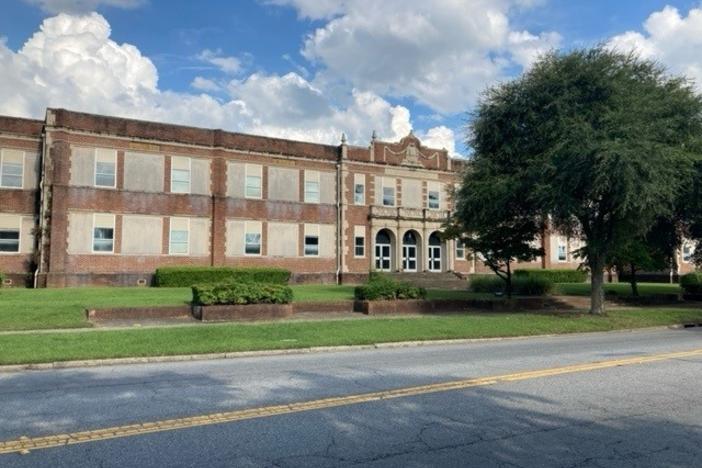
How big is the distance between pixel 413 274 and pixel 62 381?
34431 millimetres

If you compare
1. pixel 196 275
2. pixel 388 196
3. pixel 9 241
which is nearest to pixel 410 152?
pixel 388 196

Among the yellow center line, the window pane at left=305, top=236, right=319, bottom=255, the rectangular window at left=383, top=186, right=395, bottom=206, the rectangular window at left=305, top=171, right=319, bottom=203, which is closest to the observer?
the yellow center line

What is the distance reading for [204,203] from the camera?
37.8m

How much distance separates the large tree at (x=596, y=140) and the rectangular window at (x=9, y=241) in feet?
82.2

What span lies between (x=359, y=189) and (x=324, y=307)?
22290 mm

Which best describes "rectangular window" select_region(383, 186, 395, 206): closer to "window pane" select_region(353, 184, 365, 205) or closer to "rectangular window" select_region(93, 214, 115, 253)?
"window pane" select_region(353, 184, 365, 205)

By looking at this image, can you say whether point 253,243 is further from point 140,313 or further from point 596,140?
point 596,140

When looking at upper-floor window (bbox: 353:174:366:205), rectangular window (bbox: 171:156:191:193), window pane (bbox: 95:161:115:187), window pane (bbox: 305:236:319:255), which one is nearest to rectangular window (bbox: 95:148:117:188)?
window pane (bbox: 95:161:115:187)

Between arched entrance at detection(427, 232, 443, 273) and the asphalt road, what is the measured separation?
34.2 metres

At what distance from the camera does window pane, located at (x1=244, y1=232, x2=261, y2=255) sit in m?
39.1

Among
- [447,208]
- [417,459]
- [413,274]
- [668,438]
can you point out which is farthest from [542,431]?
[447,208]

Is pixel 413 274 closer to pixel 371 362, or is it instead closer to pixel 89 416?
pixel 371 362

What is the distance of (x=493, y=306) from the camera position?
25.0 m

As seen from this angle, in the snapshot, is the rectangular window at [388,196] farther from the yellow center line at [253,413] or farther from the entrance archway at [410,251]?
the yellow center line at [253,413]
